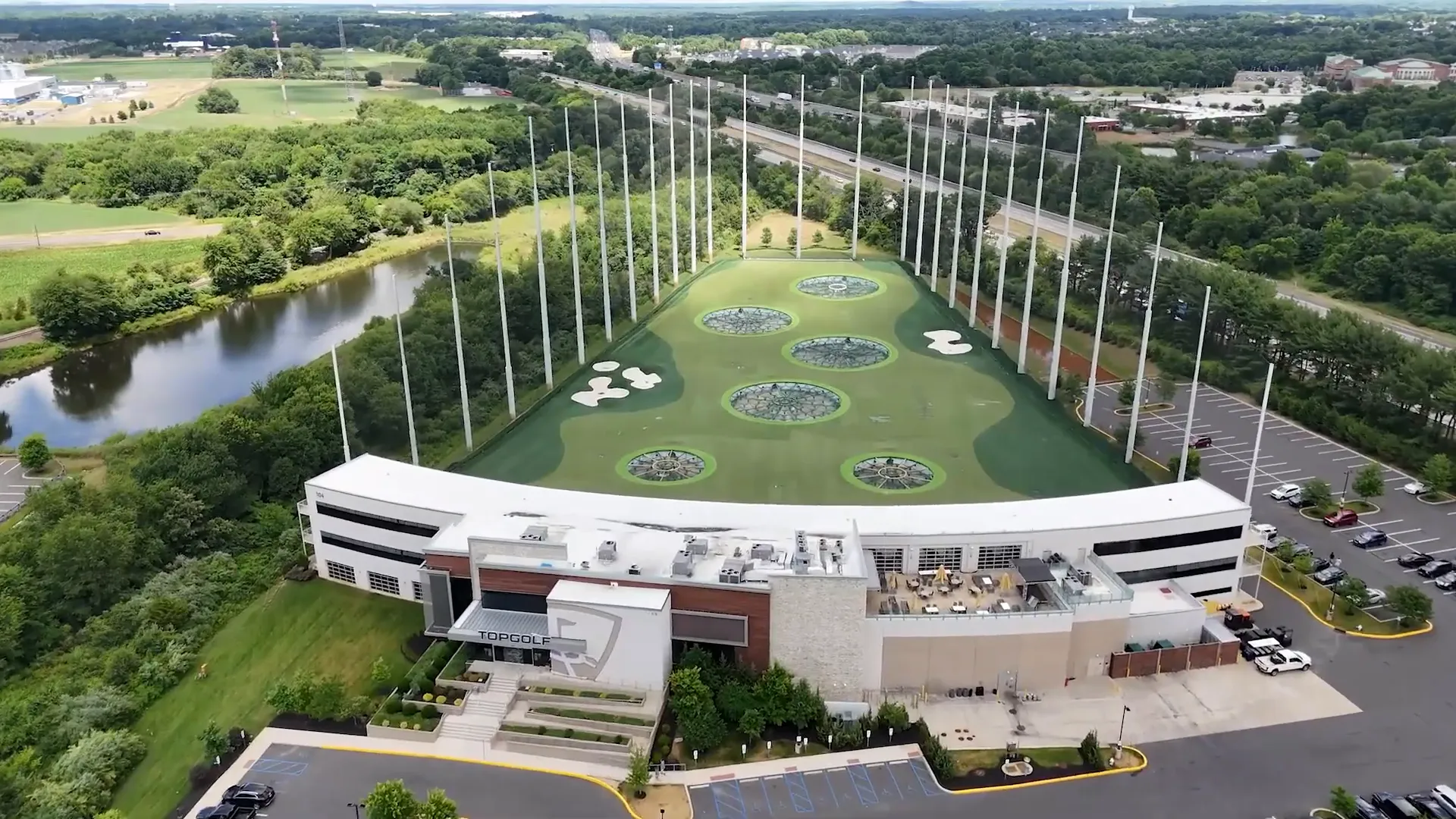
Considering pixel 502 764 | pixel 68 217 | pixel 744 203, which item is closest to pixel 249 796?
pixel 502 764

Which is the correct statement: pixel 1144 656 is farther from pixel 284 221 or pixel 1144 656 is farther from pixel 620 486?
pixel 284 221

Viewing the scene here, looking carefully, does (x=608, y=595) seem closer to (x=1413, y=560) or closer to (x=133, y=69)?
(x=1413, y=560)

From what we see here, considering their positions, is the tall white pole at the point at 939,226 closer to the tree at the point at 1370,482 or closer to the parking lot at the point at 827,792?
the tree at the point at 1370,482

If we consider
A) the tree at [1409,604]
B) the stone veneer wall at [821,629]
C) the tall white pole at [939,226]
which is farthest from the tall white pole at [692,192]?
the tree at [1409,604]

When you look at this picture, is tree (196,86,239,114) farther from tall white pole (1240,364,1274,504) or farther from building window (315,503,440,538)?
tall white pole (1240,364,1274,504)

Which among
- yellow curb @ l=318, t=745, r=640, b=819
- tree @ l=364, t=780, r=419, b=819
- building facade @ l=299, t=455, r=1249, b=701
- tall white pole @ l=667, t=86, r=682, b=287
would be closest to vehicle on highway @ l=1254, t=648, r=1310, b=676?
building facade @ l=299, t=455, r=1249, b=701

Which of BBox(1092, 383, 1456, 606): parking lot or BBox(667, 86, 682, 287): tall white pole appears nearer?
BBox(1092, 383, 1456, 606): parking lot

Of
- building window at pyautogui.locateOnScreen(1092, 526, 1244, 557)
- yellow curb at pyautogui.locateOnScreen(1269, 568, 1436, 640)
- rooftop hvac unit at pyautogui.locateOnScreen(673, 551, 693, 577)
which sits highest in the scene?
rooftop hvac unit at pyautogui.locateOnScreen(673, 551, 693, 577)
